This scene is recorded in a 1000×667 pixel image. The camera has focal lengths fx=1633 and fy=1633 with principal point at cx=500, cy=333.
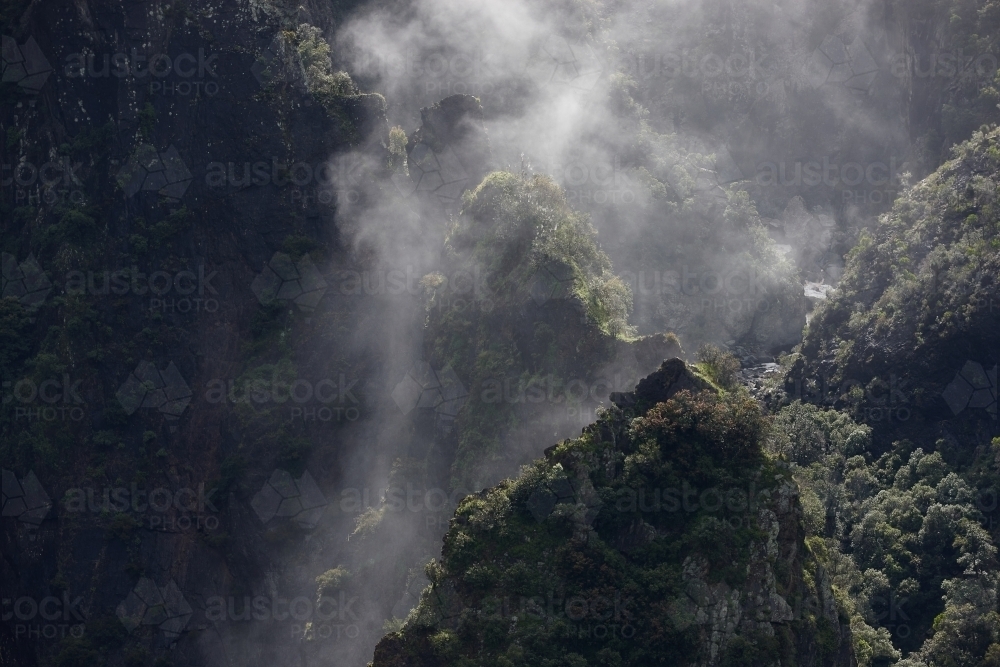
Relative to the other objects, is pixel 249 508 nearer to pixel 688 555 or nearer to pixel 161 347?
pixel 161 347

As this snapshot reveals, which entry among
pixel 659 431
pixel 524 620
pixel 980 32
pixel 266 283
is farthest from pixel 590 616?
pixel 980 32
